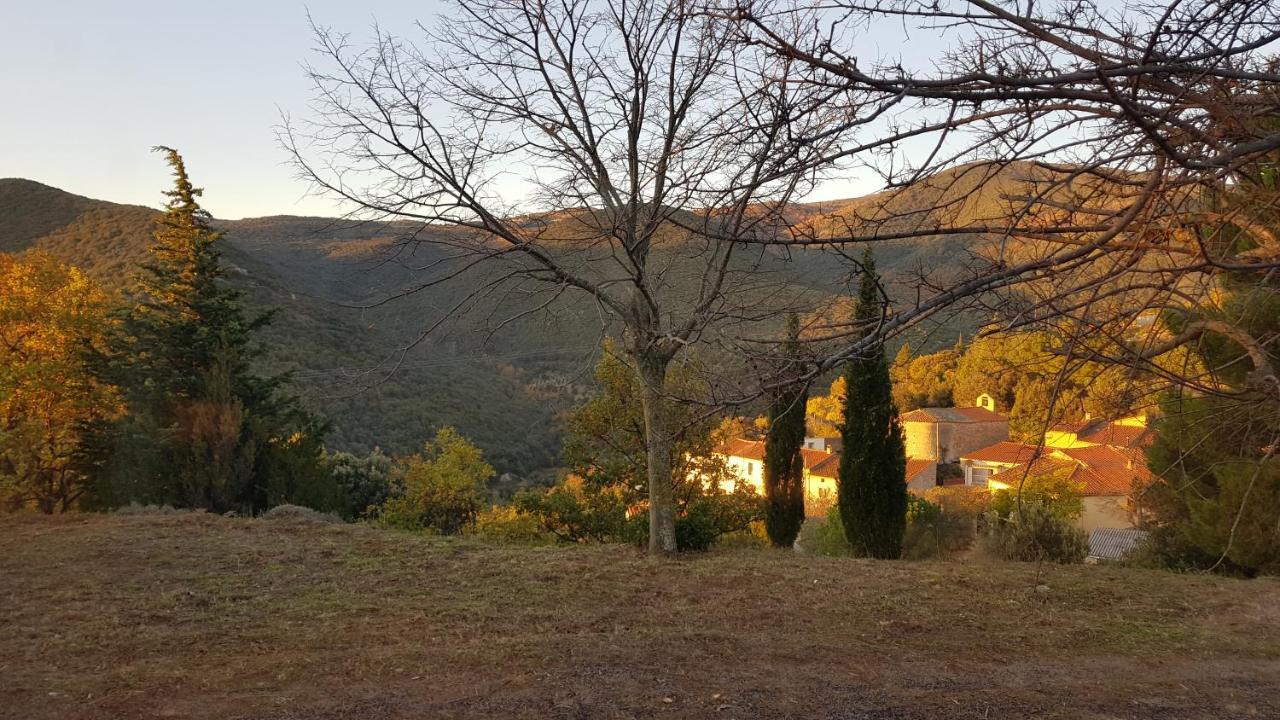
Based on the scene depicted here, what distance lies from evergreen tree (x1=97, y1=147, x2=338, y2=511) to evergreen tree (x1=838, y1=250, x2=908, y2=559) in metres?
10.1

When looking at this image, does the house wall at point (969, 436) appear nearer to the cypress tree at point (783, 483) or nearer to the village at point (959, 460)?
the village at point (959, 460)

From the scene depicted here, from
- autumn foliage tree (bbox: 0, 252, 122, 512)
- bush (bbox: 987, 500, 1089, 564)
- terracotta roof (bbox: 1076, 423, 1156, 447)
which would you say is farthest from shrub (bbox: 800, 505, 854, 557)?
autumn foliage tree (bbox: 0, 252, 122, 512)

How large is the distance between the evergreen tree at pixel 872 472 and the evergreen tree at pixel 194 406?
33.3 ft

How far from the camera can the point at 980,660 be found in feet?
19.5

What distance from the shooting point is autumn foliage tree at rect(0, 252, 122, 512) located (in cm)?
1475

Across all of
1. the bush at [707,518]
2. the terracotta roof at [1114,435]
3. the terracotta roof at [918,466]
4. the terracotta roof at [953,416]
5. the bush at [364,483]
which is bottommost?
the terracotta roof at [918,466]

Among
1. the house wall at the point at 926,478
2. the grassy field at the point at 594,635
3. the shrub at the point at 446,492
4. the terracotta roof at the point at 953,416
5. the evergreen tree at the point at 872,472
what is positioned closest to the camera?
the grassy field at the point at 594,635

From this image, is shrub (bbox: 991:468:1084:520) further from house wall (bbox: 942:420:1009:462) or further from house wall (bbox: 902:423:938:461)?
house wall (bbox: 942:420:1009:462)

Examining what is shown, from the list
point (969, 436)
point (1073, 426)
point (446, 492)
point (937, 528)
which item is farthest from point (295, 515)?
point (969, 436)

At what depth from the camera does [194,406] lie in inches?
591

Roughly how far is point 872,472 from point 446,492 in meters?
9.84

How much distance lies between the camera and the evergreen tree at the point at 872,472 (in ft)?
Answer: 44.4

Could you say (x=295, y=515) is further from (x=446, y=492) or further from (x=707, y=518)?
(x=707, y=518)

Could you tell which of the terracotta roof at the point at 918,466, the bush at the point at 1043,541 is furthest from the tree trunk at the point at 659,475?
the terracotta roof at the point at 918,466
